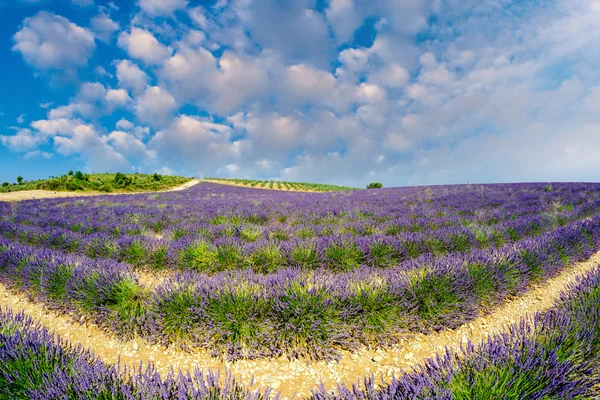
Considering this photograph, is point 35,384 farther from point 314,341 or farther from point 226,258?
point 226,258

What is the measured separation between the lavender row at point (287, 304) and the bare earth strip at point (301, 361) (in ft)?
0.34

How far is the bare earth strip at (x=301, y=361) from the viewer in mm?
2430

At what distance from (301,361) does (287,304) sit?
57cm

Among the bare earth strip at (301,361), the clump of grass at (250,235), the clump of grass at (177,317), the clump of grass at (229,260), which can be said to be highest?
the clump of grass at (250,235)

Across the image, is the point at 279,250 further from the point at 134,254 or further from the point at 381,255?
the point at 134,254

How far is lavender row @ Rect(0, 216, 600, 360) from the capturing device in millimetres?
2729

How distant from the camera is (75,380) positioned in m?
1.80

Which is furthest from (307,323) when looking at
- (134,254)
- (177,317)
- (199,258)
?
(134,254)

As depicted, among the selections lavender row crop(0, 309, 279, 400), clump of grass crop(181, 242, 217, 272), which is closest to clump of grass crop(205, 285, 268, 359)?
lavender row crop(0, 309, 279, 400)

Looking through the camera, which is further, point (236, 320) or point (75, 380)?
point (236, 320)

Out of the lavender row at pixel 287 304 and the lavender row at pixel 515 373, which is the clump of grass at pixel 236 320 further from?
the lavender row at pixel 515 373

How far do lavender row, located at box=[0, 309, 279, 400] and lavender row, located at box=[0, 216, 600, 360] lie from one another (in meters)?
0.65

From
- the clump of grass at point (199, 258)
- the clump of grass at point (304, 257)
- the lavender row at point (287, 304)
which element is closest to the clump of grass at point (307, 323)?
the lavender row at point (287, 304)

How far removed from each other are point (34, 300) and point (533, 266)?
810 centimetres
